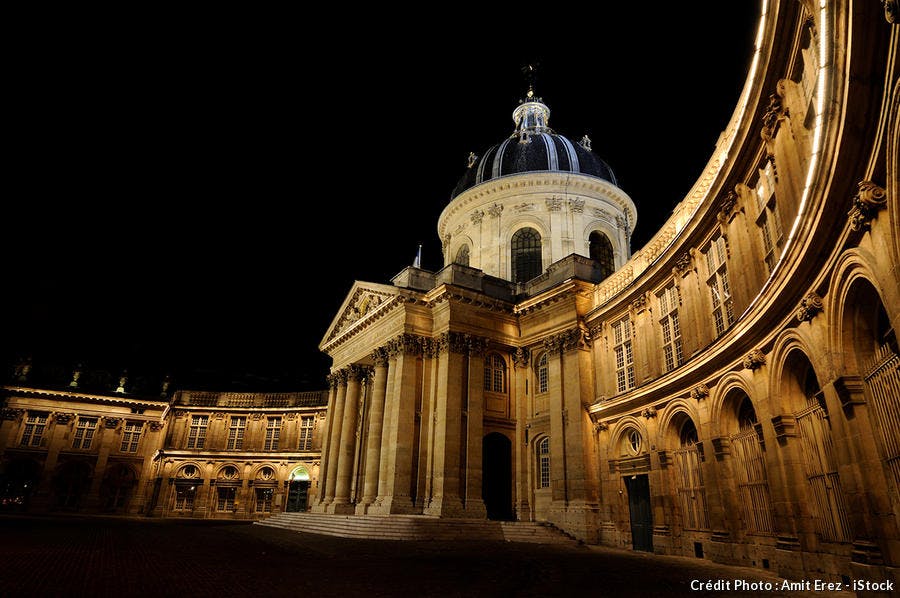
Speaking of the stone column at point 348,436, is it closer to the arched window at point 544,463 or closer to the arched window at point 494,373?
the arched window at point 494,373

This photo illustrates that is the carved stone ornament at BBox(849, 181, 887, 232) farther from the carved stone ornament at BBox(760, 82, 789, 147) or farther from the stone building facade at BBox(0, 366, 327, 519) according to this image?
the stone building facade at BBox(0, 366, 327, 519)

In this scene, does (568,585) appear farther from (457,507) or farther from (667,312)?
(457,507)

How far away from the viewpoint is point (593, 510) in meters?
22.0

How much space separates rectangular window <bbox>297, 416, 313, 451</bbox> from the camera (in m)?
50.6

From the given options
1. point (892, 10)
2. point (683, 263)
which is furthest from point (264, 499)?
point (892, 10)

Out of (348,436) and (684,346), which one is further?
(348,436)

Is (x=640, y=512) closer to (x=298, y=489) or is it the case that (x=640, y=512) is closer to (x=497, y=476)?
(x=497, y=476)

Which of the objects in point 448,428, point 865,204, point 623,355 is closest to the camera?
point 865,204

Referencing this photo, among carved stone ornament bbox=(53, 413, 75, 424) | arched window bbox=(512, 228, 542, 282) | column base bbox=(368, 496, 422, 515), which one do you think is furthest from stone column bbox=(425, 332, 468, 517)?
carved stone ornament bbox=(53, 413, 75, 424)

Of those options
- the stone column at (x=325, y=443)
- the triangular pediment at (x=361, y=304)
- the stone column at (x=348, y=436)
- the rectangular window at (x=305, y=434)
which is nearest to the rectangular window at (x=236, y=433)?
the rectangular window at (x=305, y=434)

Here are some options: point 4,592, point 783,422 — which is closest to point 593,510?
point 783,422

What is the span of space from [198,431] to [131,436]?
6.65 meters

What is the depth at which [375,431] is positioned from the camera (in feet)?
92.3

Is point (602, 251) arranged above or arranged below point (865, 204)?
above
